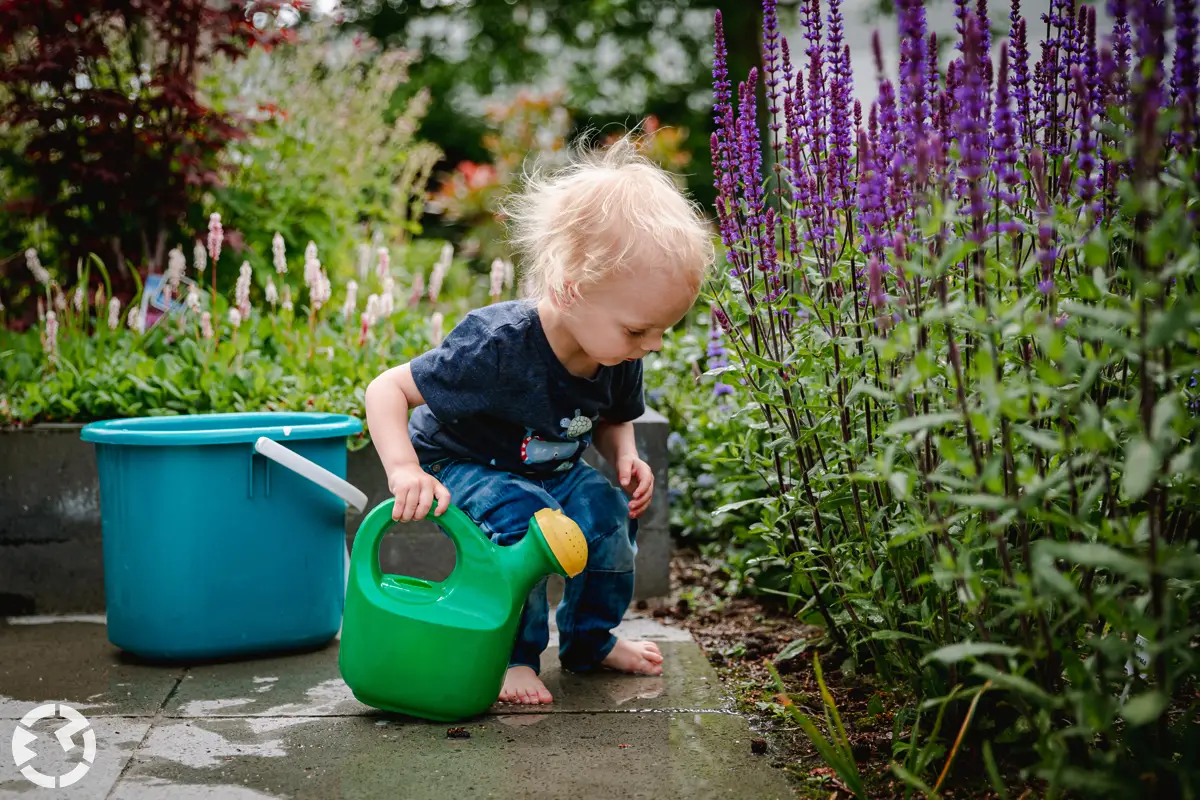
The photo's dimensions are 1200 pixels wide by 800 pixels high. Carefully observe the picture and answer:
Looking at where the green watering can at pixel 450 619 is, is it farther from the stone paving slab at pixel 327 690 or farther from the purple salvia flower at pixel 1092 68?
the purple salvia flower at pixel 1092 68

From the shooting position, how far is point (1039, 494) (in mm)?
1293

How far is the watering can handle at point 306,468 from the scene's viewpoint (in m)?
2.44

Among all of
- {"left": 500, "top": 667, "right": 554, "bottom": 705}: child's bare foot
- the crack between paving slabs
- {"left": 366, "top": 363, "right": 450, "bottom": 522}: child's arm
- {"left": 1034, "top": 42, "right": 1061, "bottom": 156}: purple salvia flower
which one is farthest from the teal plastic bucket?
{"left": 1034, "top": 42, "right": 1061, "bottom": 156}: purple salvia flower

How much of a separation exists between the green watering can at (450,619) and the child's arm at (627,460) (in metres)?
0.35

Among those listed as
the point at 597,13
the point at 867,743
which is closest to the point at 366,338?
the point at 867,743

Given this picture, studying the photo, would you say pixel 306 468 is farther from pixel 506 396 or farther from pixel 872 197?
pixel 872 197

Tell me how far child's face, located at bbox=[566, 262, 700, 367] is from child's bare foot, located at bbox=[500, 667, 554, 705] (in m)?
0.74

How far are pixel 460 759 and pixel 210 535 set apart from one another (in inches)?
35.8

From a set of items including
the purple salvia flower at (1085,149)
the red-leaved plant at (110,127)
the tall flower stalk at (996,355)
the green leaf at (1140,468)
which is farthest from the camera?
the red-leaved plant at (110,127)

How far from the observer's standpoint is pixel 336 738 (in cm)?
208

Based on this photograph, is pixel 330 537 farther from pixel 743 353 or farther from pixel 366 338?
pixel 743 353

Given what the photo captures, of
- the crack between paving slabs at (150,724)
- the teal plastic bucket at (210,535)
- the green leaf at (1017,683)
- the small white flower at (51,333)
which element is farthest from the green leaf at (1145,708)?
the small white flower at (51,333)

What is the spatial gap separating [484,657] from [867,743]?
0.75 metres

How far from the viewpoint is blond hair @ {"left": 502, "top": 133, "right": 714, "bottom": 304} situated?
215cm
